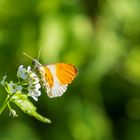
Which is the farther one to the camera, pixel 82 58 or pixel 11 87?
pixel 82 58

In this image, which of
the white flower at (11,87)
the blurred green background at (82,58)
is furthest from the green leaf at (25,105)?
the blurred green background at (82,58)

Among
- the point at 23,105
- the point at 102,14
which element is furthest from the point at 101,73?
the point at 23,105

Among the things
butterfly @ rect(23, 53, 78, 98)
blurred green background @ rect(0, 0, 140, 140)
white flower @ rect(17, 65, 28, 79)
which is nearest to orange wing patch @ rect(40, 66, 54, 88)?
butterfly @ rect(23, 53, 78, 98)

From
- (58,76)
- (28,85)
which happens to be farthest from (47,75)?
(28,85)

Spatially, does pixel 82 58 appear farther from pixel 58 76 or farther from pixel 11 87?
pixel 11 87

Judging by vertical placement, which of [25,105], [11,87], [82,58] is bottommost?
[82,58]

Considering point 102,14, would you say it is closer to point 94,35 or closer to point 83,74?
point 94,35
